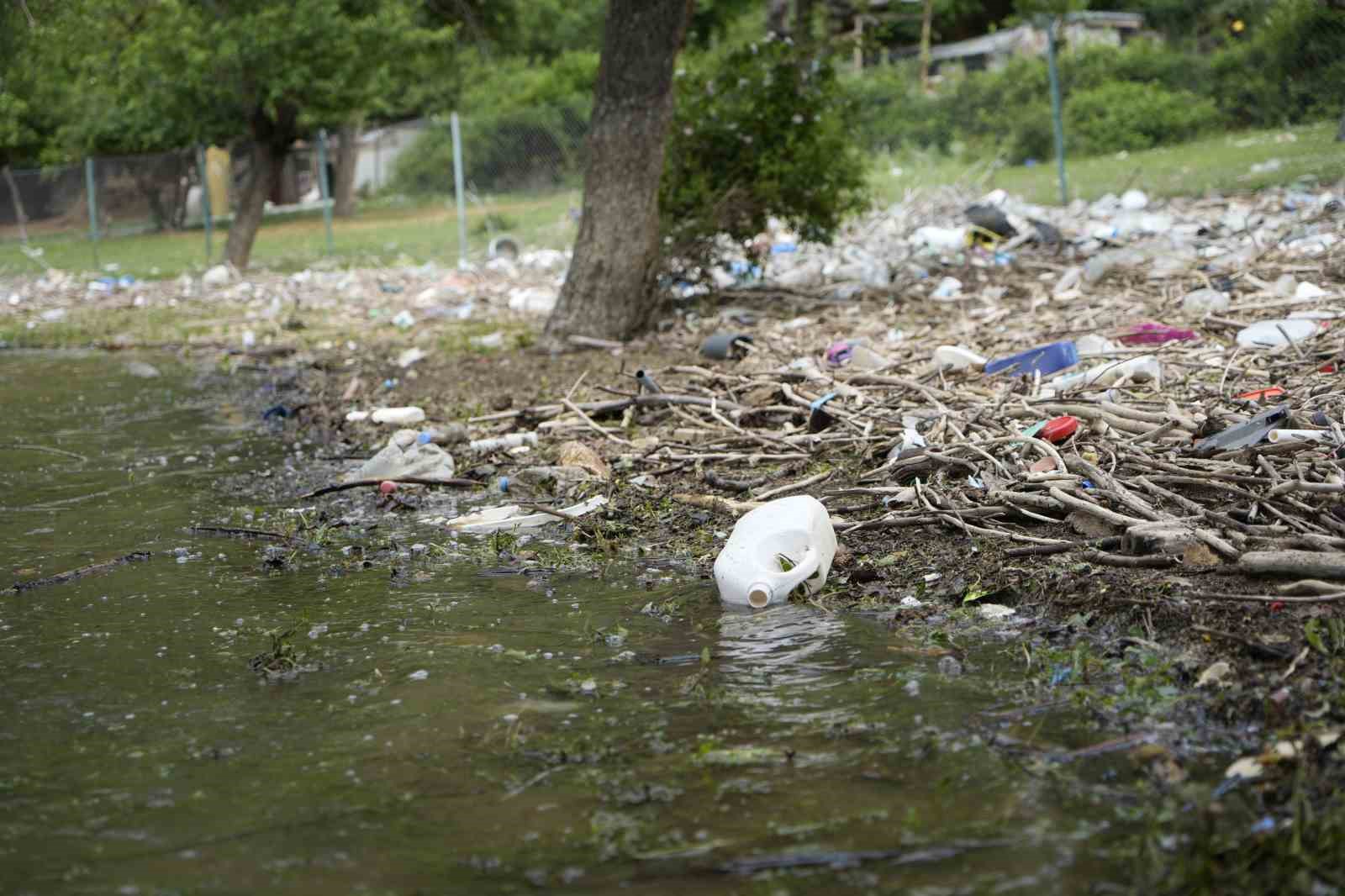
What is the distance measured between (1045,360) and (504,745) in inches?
159

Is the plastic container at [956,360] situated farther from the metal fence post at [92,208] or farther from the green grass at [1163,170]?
the metal fence post at [92,208]

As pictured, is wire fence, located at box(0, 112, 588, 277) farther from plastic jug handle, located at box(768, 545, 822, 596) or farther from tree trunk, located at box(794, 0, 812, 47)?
plastic jug handle, located at box(768, 545, 822, 596)

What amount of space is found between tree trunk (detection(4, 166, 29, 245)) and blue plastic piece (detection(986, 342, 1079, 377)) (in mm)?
22370

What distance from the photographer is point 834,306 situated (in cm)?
947

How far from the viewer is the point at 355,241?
23703mm

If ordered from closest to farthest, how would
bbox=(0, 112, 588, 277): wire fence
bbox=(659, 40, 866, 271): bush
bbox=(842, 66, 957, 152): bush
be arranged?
bbox=(659, 40, 866, 271): bush → bbox=(0, 112, 588, 277): wire fence → bbox=(842, 66, 957, 152): bush

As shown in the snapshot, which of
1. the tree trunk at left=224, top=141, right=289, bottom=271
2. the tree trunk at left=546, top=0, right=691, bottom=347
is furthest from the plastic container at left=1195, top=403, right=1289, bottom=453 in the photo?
the tree trunk at left=224, top=141, right=289, bottom=271

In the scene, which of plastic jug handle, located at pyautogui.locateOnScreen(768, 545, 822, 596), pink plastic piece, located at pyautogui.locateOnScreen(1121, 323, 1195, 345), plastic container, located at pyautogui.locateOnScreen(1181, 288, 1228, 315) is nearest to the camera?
plastic jug handle, located at pyautogui.locateOnScreen(768, 545, 822, 596)

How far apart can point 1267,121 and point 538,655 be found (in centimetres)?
2138

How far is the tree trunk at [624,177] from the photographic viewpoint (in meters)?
8.55

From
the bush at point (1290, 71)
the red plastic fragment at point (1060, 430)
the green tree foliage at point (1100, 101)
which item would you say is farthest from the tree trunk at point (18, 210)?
the red plastic fragment at point (1060, 430)

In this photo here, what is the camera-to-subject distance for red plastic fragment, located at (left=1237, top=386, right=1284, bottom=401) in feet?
17.0

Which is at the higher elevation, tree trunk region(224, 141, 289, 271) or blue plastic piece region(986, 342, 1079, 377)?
tree trunk region(224, 141, 289, 271)

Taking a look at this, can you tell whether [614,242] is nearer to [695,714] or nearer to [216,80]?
[695,714]
